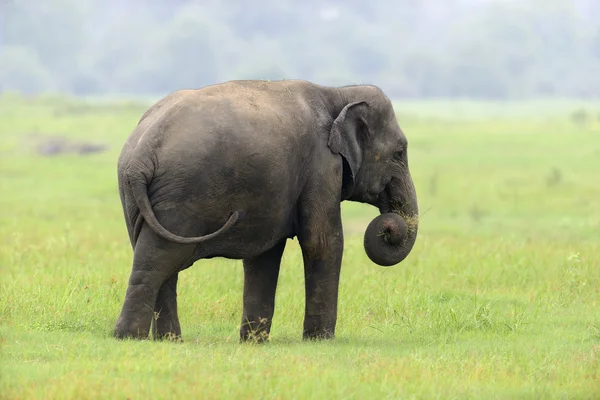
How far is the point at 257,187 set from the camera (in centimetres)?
930

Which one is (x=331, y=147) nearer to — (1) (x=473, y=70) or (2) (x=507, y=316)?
(2) (x=507, y=316)

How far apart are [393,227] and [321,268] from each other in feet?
2.61

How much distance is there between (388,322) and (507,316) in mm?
1181

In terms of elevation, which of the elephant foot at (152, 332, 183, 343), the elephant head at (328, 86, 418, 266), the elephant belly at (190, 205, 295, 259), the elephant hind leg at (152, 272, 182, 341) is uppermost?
the elephant head at (328, 86, 418, 266)

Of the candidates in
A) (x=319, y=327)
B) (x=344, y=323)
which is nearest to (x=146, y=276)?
(x=319, y=327)

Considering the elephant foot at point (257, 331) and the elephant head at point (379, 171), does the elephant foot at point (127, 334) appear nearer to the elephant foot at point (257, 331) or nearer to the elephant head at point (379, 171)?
the elephant foot at point (257, 331)

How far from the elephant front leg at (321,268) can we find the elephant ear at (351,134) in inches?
20.5

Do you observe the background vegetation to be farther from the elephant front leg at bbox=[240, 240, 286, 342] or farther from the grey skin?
the grey skin

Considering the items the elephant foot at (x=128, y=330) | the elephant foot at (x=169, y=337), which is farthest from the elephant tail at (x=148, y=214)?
the elephant foot at (x=169, y=337)

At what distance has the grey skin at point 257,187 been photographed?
8.98 meters

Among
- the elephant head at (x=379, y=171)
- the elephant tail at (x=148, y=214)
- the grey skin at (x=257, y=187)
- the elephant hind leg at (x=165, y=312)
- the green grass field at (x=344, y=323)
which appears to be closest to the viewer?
the green grass field at (x=344, y=323)

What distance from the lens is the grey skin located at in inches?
353

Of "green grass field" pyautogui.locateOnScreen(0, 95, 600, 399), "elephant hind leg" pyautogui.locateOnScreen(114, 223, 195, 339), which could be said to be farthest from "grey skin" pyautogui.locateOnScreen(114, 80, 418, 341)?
"green grass field" pyautogui.locateOnScreen(0, 95, 600, 399)

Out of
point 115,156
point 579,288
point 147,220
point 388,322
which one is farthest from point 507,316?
point 115,156
